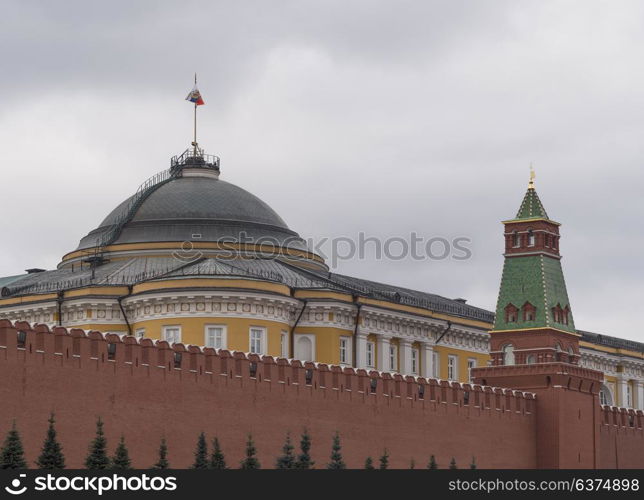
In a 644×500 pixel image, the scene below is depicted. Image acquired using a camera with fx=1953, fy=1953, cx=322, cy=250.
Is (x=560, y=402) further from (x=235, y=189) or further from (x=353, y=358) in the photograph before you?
(x=235, y=189)

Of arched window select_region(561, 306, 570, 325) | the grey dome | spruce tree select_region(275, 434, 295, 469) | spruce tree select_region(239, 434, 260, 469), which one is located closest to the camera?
spruce tree select_region(239, 434, 260, 469)

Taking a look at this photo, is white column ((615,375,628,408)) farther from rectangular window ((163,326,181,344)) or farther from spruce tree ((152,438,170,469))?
spruce tree ((152,438,170,469))

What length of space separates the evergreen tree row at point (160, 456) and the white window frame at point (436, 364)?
18748 millimetres

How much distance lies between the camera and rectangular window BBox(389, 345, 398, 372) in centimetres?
8812

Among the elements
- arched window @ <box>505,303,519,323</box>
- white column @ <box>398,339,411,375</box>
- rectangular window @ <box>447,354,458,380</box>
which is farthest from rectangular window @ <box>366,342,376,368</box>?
arched window @ <box>505,303,519,323</box>

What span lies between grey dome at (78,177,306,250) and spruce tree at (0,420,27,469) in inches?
1210

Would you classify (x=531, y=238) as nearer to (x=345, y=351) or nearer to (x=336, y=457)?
(x=345, y=351)

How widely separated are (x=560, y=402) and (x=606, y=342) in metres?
27.1

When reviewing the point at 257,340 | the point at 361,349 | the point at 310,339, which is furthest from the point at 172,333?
the point at 361,349

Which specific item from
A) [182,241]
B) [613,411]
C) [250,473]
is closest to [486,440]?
[613,411]

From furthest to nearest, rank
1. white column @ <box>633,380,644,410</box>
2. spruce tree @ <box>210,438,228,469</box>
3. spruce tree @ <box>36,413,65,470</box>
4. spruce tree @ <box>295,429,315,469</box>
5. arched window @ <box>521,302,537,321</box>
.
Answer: white column @ <box>633,380,644,410</box> < arched window @ <box>521,302,537,321</box> < spruce tree @ <box>295,429,315,469</box> < spruce tree @ <box>210,438,228,469</box> < spruce tree @ <box>36,413,65,470</box>

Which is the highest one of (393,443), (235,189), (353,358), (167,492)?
(235,189)

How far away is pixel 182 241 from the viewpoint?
8569 centimetres

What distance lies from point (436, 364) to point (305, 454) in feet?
85.4
